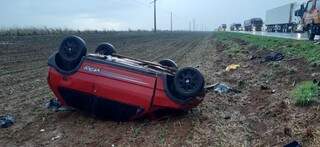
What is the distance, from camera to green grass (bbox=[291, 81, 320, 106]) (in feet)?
25.7

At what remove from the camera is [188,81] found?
24.7ft

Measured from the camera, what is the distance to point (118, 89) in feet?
24.6

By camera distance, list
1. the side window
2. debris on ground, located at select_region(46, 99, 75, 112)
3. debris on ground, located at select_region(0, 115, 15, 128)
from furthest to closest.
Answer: the side window, debris on ground, located at select_region(46, 99, 75, 112), debris on ground, located at select_region(0, 115, 15, 128)

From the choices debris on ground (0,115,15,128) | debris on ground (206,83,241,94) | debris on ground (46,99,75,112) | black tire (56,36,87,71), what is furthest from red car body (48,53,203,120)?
debris on ground (206,83,241,94)

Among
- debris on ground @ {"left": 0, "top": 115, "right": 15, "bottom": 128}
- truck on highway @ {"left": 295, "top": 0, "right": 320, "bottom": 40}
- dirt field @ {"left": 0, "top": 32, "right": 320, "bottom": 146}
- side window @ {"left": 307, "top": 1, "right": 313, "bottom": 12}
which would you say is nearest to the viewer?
dirt field @ {"left": 0, "top": 32, "right": 320, "bottom": 146}

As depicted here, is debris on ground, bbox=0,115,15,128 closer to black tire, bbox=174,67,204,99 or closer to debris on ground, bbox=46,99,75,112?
debris on ground, bbox=46,99,75,112

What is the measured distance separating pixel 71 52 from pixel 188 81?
2.05 m

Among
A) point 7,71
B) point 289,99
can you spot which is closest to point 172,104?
point 289,99

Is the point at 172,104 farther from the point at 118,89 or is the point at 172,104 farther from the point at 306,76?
the point at 306,76

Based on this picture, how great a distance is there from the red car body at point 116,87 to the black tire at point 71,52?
0.12 m

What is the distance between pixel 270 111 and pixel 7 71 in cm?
991

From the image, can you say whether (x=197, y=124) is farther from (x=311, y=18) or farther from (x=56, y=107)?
(x=311, y=18)

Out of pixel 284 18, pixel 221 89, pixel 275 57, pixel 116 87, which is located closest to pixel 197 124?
pixel 116 87

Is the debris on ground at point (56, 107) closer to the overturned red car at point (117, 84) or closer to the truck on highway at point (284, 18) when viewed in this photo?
the overturned red car at point (117, 84)
